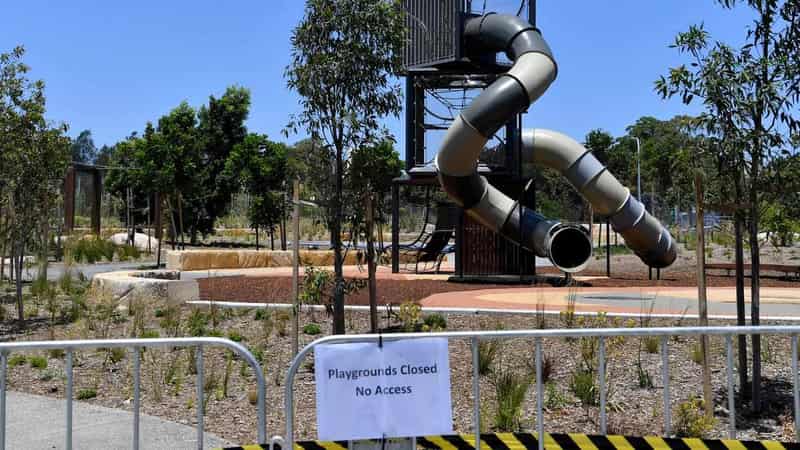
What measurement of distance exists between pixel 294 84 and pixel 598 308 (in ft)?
21.6

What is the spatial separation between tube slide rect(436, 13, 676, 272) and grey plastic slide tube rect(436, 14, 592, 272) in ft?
0.06

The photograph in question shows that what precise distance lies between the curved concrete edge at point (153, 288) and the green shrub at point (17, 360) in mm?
3528

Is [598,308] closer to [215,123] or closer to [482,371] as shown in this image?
[482,371]

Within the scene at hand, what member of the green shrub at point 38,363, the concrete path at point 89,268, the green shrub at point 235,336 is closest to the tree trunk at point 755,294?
the green shrub at point 235,336

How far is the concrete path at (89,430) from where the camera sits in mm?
6488

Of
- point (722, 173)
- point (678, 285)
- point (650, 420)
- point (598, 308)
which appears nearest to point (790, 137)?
point (722, 173)

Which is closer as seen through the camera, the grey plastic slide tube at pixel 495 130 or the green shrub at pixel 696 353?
the green shrub at pixel 696 353

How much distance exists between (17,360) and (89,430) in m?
3.35

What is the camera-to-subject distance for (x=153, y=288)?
13773 mm

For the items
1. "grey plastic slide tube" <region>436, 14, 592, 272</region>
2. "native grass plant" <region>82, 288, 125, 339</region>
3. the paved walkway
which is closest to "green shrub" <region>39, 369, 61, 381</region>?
"native grass plant" <region>82, 288, 125, 339</region>

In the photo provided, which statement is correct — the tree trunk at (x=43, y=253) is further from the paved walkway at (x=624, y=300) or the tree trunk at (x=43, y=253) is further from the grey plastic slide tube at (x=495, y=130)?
the grey plastic slide tube at (x=495, y=130)

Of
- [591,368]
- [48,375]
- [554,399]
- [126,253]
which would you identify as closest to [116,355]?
[48,375]

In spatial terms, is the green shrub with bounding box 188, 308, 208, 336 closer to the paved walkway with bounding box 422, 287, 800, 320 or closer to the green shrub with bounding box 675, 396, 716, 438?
the paved walkway with bounding box 422, 287, 800, 320

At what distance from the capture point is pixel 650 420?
7133 millimetres
